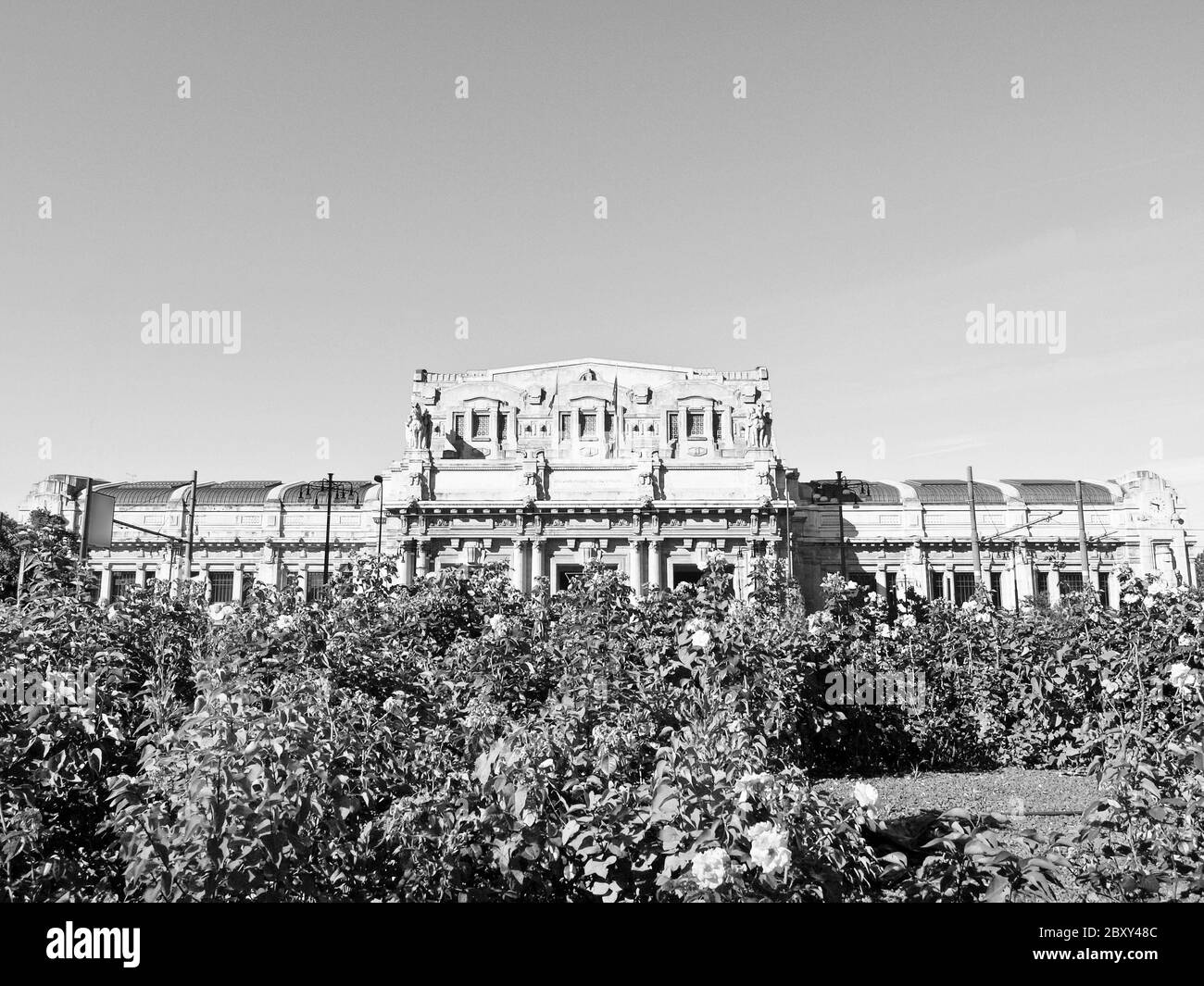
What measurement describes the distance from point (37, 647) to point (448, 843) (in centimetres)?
484

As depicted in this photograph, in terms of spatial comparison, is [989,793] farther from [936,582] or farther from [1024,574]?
[1024,574]

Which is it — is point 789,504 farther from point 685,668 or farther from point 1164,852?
point 1164,852

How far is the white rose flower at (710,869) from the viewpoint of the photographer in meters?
3.27

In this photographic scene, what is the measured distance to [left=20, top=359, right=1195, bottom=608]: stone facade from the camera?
140ft

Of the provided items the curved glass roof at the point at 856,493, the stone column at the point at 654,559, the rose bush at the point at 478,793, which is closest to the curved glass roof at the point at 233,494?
the stone column at the point at 654,559

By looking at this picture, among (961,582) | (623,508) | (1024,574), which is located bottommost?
(961,582)

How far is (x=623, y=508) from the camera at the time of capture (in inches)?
1668

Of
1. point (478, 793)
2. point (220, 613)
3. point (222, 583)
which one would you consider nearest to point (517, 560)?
point (222, 583)

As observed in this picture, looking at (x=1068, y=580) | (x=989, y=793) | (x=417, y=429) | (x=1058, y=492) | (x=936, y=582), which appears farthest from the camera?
(x=1058, y=492)

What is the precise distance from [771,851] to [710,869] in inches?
10.6

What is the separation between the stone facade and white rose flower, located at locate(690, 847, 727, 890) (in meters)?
35.7

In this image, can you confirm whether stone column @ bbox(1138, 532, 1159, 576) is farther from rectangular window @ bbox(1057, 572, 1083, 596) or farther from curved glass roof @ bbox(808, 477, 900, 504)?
curved glass roof @ bbox(808, 477, 900, 504)

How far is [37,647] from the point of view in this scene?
6.92 m

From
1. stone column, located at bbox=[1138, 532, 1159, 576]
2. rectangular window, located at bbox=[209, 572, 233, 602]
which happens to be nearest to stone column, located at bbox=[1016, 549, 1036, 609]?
stone column, located at bbox=[1138, 532, 1159, 576]
